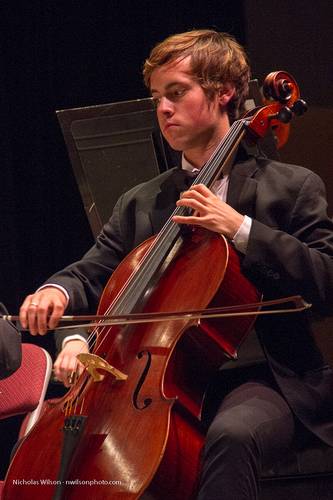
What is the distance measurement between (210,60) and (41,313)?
78 centimetres

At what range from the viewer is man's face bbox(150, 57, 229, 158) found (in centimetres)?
196

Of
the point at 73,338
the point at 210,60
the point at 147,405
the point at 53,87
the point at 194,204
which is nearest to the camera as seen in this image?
the point at 147,405

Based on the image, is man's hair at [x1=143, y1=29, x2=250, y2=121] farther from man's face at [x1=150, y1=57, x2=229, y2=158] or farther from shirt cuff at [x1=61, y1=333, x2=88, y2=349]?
shirt cuff at [x1=61, y1=333, x2=88, y2=349]

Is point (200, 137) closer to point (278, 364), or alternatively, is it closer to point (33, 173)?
point (278, 364)

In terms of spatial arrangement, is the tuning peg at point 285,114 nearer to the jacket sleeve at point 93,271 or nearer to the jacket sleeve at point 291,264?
the jacket sleeve at point 291,264

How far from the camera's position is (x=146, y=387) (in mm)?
1510

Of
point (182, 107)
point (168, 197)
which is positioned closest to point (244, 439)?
point (168, 197)

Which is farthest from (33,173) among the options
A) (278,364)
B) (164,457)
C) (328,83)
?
(164,457)

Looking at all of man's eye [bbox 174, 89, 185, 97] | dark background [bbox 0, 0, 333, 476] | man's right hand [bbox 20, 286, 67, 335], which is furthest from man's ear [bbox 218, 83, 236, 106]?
dark background [bbox 0, 0, 333, 476]

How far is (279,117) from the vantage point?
1.86 meters

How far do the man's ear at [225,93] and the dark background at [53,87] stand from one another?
3.47 ft

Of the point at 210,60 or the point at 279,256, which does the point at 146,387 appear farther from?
the point at 210,60

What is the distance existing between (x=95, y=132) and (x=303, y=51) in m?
1.07

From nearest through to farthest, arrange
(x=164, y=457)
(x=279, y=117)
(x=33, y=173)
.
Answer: (x=164, y=457) → (x=279, y=117) → (x=33, y=173)
